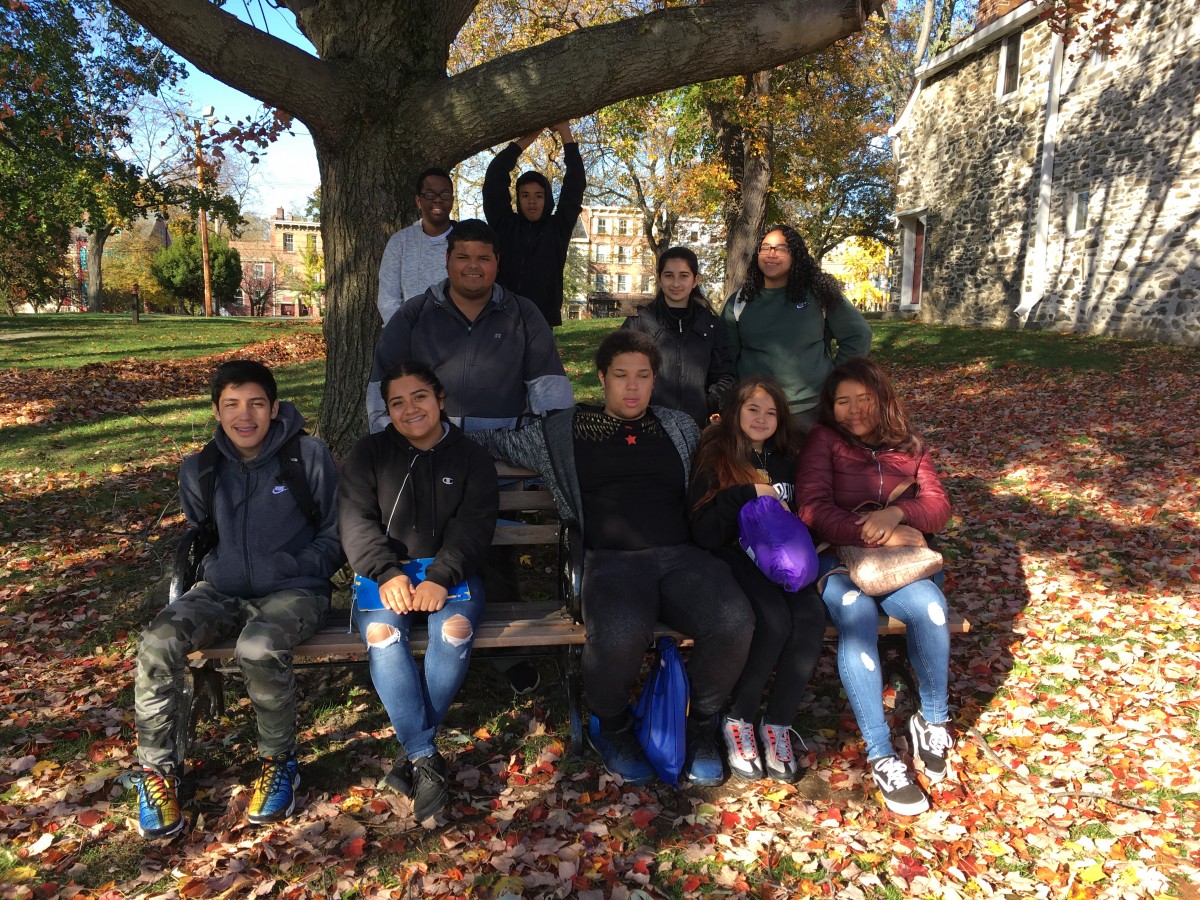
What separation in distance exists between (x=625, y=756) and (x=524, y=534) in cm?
115

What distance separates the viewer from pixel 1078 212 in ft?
53.7

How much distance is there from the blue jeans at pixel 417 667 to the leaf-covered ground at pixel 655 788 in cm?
31

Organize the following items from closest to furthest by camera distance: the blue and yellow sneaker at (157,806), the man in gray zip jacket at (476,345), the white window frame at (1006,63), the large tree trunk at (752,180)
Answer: the blue and yellow sneaker at (157,806) → the man in gray zip jacket at (476,345) → the large tree trunk at (752,180) → the white window frame at (1006,63)

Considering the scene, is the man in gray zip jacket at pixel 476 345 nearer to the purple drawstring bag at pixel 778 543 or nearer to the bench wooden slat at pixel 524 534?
the bench wooden slat at pixel 524 534

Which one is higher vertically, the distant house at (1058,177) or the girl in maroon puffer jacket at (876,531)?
the distant house at (1058,177)

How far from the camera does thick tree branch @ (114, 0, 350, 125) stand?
14.0 feet

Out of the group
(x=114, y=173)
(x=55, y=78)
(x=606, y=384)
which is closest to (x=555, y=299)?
(x=606, y=384)

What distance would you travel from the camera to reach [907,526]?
3738mm

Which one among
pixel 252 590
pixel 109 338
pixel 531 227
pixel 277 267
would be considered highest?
pixel 277 267

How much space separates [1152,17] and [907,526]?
15086mm

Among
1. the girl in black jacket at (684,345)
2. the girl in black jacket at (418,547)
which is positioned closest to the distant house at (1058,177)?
the girl in black jacket at (684,345)

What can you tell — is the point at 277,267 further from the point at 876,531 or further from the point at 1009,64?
the point at 876,531

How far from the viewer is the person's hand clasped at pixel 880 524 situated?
366 centimetres

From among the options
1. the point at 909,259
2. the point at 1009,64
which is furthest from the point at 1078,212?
the point at 909,259
